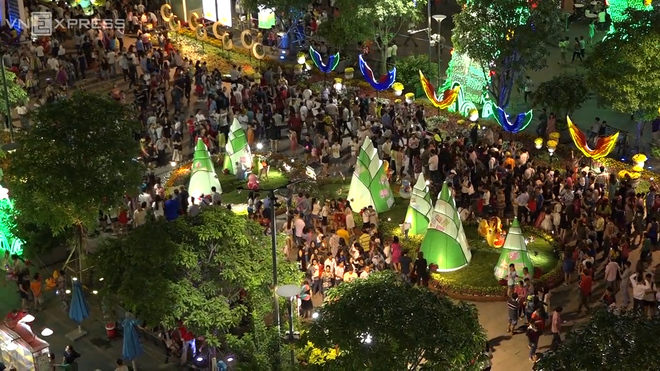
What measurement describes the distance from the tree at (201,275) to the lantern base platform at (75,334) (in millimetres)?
3713

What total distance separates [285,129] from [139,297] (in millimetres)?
14939

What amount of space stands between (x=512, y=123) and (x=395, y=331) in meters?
16.6

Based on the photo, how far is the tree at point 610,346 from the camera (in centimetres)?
1299

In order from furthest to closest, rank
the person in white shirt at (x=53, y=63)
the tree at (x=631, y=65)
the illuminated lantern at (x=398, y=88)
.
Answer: the person in white shirt at (x=53, y=63)
the illuminated lantern at (x=398, y=88)
the tree at (x=631, y=65)

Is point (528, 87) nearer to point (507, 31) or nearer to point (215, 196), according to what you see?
point (507, 31)

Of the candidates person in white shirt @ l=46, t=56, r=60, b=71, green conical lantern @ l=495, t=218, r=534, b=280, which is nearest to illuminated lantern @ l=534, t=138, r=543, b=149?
green conical lantern @ l=495, t=218, r=534, b=280

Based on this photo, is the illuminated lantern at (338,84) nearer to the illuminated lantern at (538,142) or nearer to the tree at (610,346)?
the illuminated lantern at (538,142)

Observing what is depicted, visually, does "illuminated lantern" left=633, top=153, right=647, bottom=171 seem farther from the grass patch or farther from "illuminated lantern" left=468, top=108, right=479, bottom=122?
"illuminated lantern" left=468, top=108, right=479, bottom=122

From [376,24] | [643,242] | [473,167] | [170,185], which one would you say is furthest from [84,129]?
[376,24]

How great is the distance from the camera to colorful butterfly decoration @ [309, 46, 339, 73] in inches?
1411

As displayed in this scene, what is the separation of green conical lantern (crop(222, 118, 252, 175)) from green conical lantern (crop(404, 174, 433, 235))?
6000 millimetres

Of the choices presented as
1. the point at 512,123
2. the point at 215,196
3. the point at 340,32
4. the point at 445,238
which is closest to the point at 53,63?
the point at 340,32

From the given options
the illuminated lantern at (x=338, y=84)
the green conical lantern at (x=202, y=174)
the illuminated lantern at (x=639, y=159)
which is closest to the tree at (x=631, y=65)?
the illuminated lantern at (x=639, y=159)

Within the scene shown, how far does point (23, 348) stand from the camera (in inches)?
799
